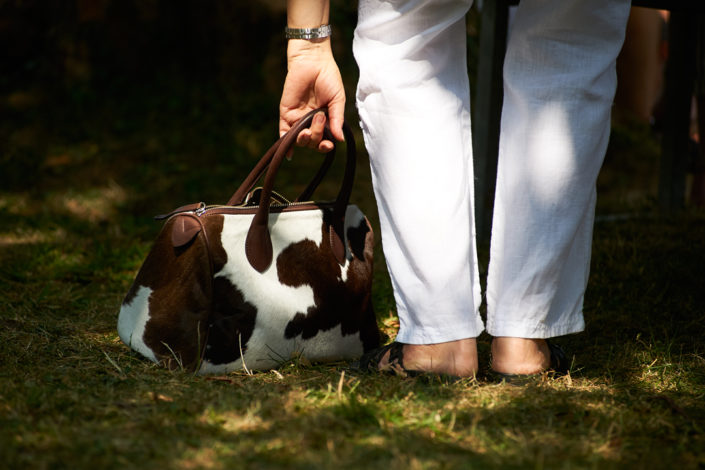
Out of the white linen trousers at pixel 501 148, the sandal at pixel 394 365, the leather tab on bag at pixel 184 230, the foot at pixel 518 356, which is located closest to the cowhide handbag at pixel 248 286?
the leather tab on bag at pixel 184 230

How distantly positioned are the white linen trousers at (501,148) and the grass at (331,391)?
0.58 feet

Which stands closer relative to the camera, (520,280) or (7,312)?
(520,280)

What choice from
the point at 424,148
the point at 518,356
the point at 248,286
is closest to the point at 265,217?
the point at 248,286

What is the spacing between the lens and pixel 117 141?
3.96m

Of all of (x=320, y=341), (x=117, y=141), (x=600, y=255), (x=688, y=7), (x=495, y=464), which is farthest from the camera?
(x=117, y=141)

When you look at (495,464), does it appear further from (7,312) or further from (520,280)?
(7,312)

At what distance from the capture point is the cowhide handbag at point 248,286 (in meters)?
1.36

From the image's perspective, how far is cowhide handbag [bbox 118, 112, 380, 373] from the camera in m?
1.36

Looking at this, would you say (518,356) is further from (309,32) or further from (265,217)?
(309,32)

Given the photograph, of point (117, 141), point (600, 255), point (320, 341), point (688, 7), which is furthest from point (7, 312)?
point (117, 141)

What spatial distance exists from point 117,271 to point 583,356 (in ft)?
4.95

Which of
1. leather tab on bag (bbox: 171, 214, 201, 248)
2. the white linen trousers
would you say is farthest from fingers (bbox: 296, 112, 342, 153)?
leather tab on bag (bbox: 171, 214, 201, 248)

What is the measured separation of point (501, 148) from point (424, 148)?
0.53 feet

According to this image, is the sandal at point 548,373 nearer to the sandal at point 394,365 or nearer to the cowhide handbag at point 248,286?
the sandal at point 394,365
